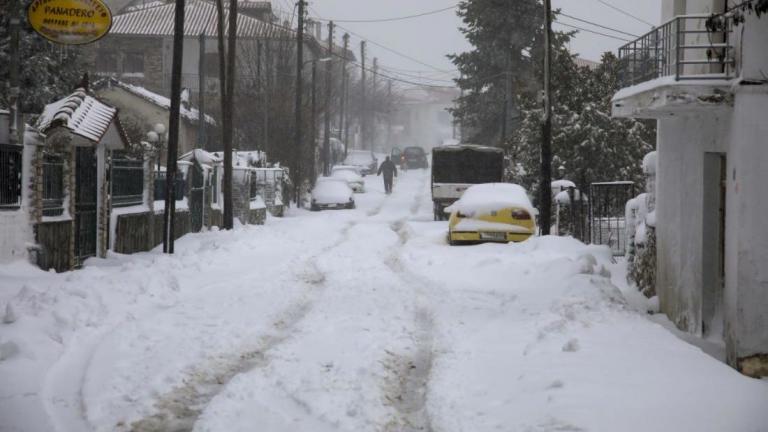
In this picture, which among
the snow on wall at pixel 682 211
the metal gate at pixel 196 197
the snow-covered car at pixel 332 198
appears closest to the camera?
the snow on wall at pixel 682 211

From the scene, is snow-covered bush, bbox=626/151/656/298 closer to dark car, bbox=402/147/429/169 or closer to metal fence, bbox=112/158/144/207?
metal fence, bbox=112/158/144/207

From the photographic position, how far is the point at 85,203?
17.0 metres

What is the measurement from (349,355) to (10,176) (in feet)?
24.8

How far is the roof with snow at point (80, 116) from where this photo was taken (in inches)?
618

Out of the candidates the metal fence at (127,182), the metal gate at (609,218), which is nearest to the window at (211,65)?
the metal fence at (127,182)

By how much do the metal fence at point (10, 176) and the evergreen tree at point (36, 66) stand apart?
1637cm

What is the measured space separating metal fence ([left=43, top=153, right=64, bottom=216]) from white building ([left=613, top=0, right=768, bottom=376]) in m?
9.19

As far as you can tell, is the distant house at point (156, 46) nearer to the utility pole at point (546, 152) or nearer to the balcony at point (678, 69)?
the utility pole at point (546, 152)

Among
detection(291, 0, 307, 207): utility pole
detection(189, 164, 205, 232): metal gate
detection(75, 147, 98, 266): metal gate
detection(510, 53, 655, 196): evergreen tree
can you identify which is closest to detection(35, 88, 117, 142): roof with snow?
detection(75, 147, 98, 266): metal gate

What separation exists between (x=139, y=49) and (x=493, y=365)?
204ft

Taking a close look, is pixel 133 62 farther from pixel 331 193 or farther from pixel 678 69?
pixel 678 69

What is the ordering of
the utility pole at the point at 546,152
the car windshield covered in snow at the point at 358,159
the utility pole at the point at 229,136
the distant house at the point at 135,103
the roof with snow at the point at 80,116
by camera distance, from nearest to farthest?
the roof with snow at the point at 80,116
the utility pole at the point at 546,152
the utility pole at the point at 229,136
the distant house at the point at 135,103
the car windshield covered in snow at the point at 358,159

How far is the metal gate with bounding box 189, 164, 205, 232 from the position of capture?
2498cm

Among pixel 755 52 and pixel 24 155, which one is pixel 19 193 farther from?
pixel 755 52
